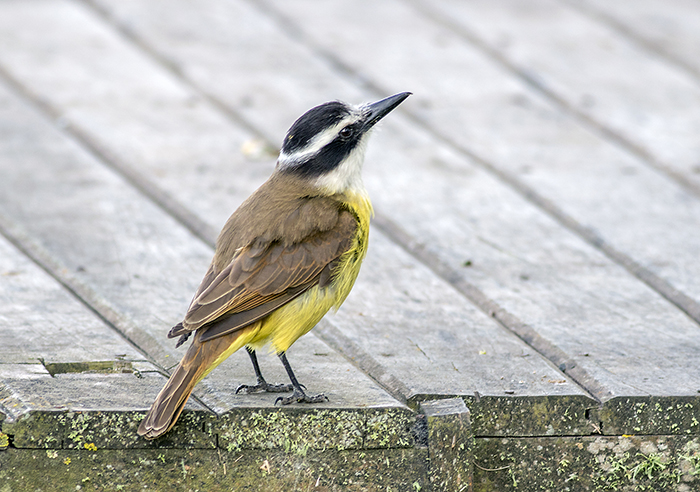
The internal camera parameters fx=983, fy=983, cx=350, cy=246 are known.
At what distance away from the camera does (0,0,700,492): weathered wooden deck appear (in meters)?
3.20

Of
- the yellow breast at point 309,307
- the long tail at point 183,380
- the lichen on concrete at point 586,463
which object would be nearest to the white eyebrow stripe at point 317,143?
the yellow breast at point 309,307

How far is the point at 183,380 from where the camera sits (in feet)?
10.2

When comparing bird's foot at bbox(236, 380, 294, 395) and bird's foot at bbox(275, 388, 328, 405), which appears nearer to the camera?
bird's foot at bbox(275, 388, 328, 405)

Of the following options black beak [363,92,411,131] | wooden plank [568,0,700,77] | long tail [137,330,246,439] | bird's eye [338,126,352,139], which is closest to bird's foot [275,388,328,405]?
long tail [137,330,246,439]

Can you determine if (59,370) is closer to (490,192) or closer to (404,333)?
(404,333)

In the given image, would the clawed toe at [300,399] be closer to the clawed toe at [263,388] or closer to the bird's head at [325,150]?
the clawed toe at [263,388]

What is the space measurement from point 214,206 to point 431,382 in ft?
6.14

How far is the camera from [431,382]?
3.46m

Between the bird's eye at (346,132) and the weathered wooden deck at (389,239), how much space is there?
0.65 meters

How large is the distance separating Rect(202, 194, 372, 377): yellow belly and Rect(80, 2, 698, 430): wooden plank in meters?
0.75

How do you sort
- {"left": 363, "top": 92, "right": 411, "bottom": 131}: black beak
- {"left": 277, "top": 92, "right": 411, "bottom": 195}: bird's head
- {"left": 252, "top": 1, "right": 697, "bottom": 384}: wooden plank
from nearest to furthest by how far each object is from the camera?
{"left": 277, "top": 92, "right": 411, "bottom": 195}: bird's head → {"left": 363, "top": 92, "right": 411, "bottom": 131}: black beak → {"left": 252, "top": 1, "right": 697, "bottom": 384}: wooden plank

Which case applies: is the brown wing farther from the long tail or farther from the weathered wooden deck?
the weathered wooden deck

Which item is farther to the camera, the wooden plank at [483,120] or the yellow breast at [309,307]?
the wooden plank at [483,120]

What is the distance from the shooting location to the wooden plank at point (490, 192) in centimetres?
385
